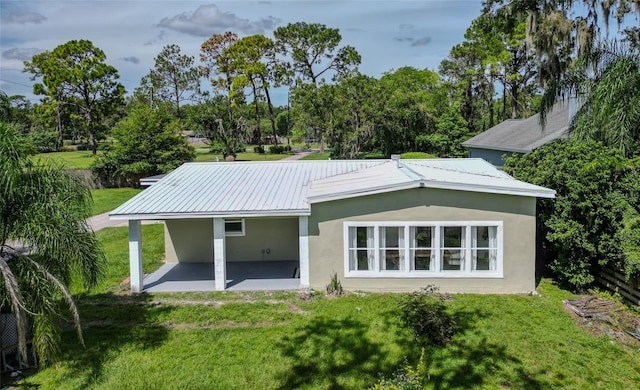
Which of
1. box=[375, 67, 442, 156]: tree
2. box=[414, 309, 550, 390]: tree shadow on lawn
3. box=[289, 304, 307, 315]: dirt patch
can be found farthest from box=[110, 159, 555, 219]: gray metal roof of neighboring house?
box=[375, 67, 442, 156]: tree

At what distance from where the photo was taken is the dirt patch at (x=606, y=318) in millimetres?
8941

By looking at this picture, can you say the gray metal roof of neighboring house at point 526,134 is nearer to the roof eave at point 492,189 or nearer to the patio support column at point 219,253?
the roof eave at point 492,189

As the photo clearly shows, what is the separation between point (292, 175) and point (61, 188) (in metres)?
8.61

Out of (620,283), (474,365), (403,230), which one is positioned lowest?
(474,365)

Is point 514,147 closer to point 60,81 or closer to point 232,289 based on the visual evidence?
point 232,289

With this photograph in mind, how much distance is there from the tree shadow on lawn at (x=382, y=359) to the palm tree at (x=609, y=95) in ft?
24.0

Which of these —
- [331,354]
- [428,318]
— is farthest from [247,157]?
[331,354]

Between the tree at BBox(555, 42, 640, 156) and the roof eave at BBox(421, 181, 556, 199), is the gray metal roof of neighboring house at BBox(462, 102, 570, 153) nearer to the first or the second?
the tree at BBox(555, 42, 640, 156)

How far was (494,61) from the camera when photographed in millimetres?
39031

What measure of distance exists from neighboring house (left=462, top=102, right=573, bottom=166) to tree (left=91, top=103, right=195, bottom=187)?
21.0 metres

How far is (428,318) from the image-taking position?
9.20m

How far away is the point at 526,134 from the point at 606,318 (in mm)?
17078

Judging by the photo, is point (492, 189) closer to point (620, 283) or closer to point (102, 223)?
point (620, 283)

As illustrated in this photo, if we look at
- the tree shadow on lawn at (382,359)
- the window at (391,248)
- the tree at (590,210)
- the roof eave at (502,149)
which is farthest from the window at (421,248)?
the roof eave at (502,149)
